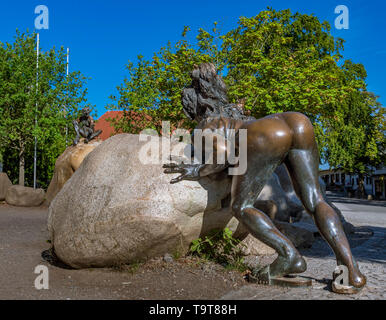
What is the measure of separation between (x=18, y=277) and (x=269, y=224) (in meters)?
2.60

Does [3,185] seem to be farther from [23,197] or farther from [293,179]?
[293,179]

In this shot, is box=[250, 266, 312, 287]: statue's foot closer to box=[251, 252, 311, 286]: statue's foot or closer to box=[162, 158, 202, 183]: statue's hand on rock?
box=[251, 252, 311, 286]: statue's foot

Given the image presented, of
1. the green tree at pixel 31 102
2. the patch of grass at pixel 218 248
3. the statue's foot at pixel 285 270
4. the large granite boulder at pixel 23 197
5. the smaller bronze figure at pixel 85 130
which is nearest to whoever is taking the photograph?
the statue's foot at pixel 285 270

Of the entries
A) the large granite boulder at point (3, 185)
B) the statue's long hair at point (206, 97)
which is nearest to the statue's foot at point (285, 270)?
the statue's long hair at point (206, 97)

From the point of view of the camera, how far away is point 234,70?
16484mm

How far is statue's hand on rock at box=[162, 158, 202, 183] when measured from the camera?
13.0 feet

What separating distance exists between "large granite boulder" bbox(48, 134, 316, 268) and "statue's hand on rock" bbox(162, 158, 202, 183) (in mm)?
71

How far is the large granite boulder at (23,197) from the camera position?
1457 cm

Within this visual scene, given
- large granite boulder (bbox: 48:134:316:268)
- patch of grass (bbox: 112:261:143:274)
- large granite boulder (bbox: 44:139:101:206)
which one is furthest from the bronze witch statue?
large granite boulder (bbox: 44:139:101:206)
